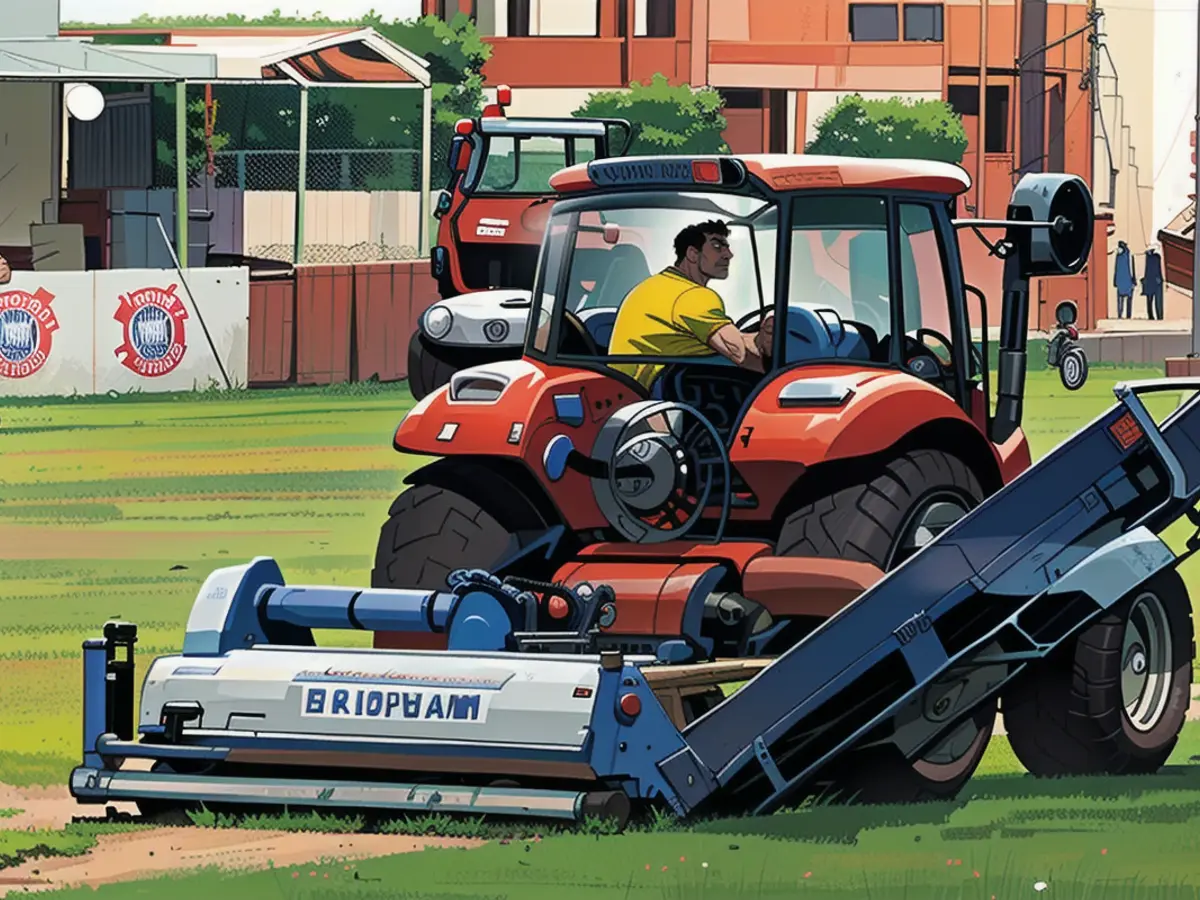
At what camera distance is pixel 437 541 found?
11.7 meters

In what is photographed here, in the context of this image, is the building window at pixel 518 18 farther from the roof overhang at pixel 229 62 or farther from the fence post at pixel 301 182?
the fence post at pixel 301 182

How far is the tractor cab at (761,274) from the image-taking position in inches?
459

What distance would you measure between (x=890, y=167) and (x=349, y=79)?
35636 millimetres

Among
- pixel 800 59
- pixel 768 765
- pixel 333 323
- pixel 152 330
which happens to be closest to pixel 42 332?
pixel 152 330

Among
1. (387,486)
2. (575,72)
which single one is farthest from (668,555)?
(575,72)

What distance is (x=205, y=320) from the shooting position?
3819 centimetres

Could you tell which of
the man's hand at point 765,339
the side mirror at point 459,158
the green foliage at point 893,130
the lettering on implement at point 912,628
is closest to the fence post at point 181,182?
the side mirror at point 459,158

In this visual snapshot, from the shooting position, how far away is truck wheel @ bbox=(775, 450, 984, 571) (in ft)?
36.3

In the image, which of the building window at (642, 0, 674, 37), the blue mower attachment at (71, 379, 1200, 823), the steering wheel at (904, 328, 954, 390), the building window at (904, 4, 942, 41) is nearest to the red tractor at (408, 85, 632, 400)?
the steering wheel at (904, 328, 954, 390)

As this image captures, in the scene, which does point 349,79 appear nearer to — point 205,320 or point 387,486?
point 205,320

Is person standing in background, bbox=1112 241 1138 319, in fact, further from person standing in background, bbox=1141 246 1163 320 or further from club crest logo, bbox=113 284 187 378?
club crest logo, bbox=113 284 187 378

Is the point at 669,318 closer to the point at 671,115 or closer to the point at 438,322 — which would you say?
the point at 438,322

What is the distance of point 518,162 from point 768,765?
21.0m

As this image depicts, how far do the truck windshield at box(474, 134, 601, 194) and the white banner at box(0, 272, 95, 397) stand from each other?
230 inches
